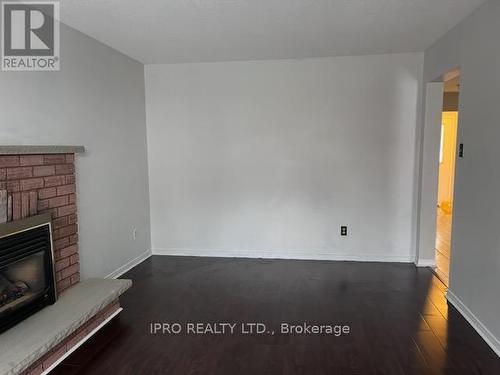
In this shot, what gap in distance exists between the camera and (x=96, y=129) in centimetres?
323

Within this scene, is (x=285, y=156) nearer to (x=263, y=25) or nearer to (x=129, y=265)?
(x=263, y=25)

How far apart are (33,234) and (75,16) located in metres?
1.67

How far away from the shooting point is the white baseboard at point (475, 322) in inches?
88.4

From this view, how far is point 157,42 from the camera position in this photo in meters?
3.30

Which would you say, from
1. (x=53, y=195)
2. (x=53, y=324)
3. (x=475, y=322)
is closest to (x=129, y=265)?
(x=53, y=195)

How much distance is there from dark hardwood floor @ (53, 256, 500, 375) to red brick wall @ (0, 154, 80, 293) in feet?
1.99

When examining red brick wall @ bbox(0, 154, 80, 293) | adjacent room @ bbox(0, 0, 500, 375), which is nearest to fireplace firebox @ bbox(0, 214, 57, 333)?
adjacent room @ bbox(0, 0, 500, 375)

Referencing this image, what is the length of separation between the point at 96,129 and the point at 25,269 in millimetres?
1471

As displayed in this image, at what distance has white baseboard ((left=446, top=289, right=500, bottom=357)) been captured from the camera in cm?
224

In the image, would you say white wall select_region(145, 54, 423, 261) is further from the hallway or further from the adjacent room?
the hallway

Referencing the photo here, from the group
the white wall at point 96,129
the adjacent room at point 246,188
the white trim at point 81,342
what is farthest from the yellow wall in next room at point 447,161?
the white trim at point 81,342

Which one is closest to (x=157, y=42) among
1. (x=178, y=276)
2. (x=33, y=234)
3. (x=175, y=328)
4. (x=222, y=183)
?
(x=222, y=183)

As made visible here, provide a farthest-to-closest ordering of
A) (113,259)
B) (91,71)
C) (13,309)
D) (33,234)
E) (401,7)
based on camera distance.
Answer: (113,259), (91,71), (401,7), (33,234), (13,309)

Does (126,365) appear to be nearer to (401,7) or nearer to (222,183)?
(222,183)
